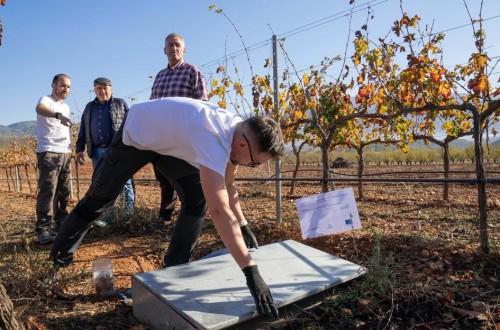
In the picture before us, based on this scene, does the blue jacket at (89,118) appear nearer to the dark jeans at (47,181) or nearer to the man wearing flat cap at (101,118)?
the man wearing flat cap at (101,118)

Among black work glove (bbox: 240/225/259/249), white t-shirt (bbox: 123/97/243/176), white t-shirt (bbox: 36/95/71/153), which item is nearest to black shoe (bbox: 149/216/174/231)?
white t-shirt (bbox: 36/95/71/153)

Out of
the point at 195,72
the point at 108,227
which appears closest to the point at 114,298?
the point at 108,227

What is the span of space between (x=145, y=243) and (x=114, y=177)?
1.41 metres

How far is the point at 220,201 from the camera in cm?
167

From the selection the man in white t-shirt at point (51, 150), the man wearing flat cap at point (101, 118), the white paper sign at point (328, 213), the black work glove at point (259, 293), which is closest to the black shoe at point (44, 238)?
the man in white t-shirt at point (51, 150)

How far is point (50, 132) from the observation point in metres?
3.70

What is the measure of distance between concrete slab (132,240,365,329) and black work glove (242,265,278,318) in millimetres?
54

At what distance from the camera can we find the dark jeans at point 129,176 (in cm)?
232

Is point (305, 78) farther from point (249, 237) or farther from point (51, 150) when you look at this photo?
point (249, 237)

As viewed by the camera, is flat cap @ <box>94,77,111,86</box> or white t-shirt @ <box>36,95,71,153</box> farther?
flat cap @ <box>94,77,111,86</box>

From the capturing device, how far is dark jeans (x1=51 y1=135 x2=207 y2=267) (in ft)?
→ 7.63

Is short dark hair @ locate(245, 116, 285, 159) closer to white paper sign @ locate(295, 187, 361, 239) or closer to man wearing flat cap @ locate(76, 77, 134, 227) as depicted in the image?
white paper sign @ locate(295, 187, 361, 239)

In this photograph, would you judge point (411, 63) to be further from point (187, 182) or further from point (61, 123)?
point (61, 123)

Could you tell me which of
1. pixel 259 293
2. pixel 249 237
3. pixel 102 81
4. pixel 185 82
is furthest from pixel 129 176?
pixel 102 81
